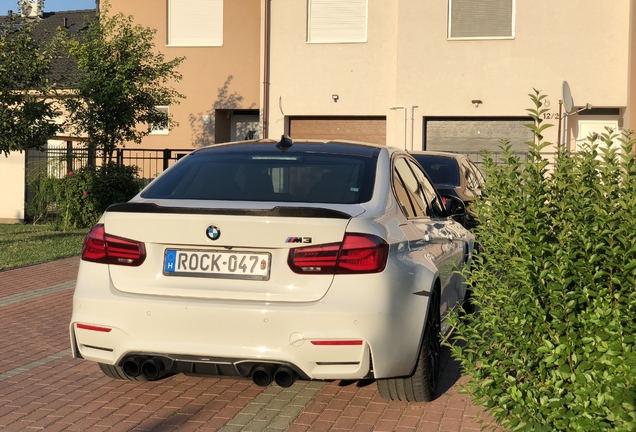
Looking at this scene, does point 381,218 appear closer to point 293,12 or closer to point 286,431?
point 286,431

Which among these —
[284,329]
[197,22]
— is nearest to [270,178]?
[284,329]

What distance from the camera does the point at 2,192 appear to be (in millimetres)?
22875

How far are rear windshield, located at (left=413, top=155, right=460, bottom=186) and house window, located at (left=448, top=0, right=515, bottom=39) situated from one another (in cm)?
1092

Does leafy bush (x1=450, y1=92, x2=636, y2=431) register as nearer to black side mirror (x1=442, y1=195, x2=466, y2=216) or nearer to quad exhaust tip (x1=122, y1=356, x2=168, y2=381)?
quad exhaust tip (x1=122, y1=356, x2=168, y2=381)

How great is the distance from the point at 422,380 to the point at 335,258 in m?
1.14

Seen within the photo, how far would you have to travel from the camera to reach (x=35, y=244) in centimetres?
1686

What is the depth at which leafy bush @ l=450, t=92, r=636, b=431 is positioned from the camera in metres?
3.79

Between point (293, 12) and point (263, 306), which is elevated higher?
point (293, 12)

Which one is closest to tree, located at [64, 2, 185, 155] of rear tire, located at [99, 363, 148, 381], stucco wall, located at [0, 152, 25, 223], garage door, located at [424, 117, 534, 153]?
stucco wall, located at [0, 152, 25, 223]

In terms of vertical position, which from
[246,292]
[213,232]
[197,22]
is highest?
[197,22]

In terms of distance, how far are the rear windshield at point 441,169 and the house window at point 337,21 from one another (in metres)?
11.7

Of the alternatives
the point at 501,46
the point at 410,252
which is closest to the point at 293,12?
the point at 501,46

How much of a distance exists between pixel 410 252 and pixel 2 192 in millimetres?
19072

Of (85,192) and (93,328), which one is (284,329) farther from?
(85,192)
